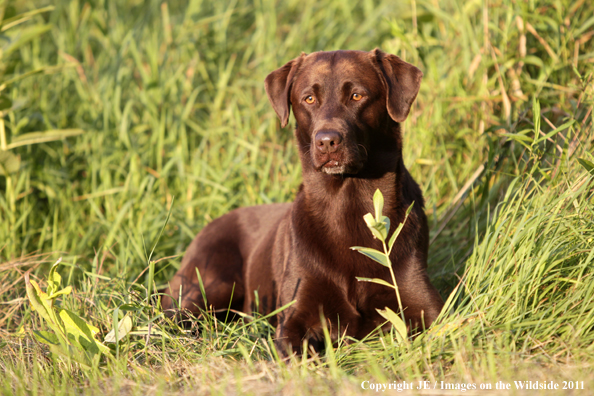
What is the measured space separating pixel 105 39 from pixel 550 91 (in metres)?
3.51

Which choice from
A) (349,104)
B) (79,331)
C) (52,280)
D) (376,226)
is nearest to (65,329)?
(79,331)

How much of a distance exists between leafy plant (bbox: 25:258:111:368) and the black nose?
106 centimetres

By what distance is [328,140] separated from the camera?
241 centimetres

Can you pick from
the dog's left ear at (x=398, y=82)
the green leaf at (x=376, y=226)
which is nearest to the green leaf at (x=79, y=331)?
the green leaf at (x=376, y=226)

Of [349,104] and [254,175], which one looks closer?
[349,104]

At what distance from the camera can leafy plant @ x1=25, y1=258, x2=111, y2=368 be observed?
7.05 ft

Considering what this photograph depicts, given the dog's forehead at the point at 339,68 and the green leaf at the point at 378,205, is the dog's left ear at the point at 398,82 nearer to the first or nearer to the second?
the dog's forehead at the point at 339,68

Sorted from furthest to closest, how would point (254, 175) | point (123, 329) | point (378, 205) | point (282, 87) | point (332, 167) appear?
point (254, 175) < point (282, 87) < point (332, 167) < point (123, 329) < point (378, 205)

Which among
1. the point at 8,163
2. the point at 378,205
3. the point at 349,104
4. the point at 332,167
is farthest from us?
the point at 8,163

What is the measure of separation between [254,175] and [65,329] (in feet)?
7.38

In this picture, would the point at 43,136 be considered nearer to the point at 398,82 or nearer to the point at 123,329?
the point at 123,329

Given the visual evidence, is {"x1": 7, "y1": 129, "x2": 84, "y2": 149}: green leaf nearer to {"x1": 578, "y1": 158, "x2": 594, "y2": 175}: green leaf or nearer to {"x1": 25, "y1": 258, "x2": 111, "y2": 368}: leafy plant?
{"x1": 25, "y1": 258, "x2": 111, "y2": 368}: leafy plant

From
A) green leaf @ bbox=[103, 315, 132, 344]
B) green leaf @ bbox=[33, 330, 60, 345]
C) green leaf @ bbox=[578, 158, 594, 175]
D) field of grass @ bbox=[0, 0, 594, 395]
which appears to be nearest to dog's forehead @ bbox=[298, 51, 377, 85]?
field of grass @ bbox=[0, 0, 594, 395]

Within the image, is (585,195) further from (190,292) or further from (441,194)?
(190,292)
